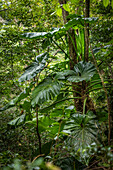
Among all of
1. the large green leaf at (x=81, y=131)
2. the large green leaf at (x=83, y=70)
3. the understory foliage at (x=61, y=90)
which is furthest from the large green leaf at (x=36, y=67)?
the large green leaf at (x=81, y=131)

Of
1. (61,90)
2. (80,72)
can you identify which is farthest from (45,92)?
(80,72)

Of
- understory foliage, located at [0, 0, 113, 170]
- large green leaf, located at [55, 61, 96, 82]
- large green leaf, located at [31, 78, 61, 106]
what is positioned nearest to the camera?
understory foliage, located at [0, 0, 113, 170]

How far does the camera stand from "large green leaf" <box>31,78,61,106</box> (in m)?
1.34

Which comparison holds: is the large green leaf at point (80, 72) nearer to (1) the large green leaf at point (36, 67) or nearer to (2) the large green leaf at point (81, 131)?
(1) the large green leaf at point (36, 67)

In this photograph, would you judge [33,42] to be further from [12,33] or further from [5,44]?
[5,44]

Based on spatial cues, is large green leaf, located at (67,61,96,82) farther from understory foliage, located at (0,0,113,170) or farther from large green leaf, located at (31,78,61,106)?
large green leaf, located at (31,78,61,106)

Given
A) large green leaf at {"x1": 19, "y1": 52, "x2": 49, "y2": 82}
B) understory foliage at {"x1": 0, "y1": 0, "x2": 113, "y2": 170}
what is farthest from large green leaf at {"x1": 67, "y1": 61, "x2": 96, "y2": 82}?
large green leaf at {"x1": 19, "y1": 52, "x2": 49, "y2": 82}

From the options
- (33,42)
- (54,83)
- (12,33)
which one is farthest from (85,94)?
(12,33)

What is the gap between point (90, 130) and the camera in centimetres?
121

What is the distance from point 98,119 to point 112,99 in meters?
0.25

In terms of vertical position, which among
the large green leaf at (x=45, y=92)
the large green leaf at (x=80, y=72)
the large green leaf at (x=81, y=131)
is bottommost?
the large green leaf at (x=81, y=131)

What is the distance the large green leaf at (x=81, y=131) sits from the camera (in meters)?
1.11

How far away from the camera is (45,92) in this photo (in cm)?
139

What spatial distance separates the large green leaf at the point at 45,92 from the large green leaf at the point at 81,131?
1.08 ft
